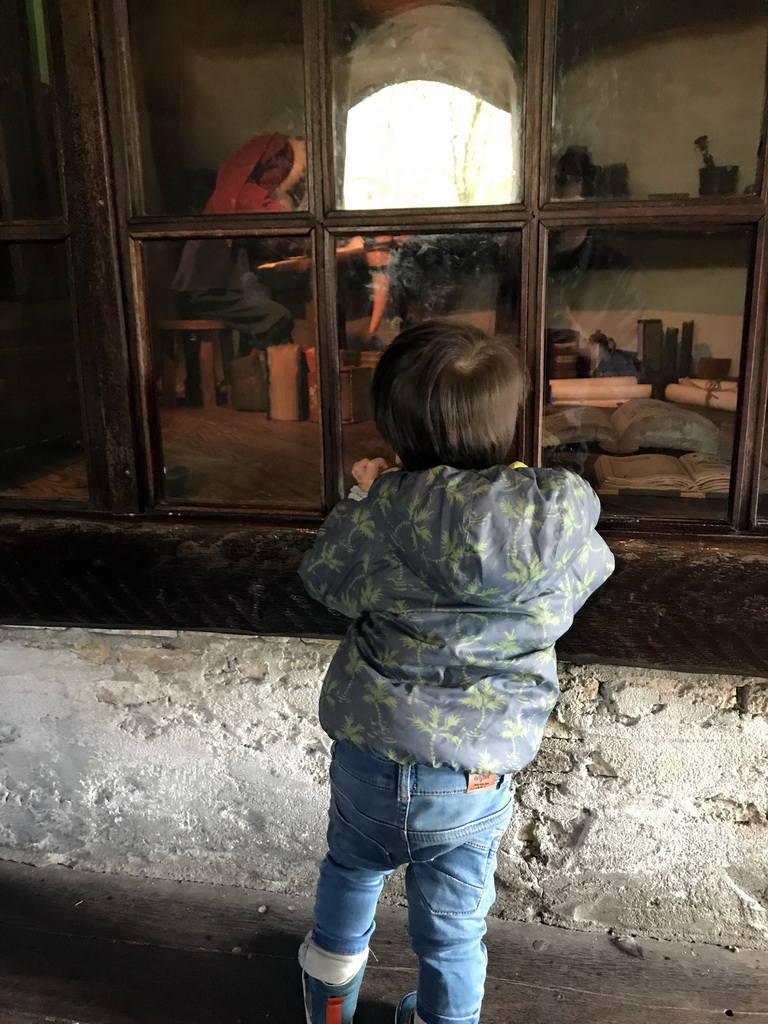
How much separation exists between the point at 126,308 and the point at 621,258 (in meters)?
0.88

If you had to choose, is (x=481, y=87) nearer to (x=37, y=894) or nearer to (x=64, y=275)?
(x=64, y=275)

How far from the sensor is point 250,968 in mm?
1663

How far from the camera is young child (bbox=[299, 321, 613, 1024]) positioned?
1.13 m

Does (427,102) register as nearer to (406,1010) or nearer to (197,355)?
(197,355)

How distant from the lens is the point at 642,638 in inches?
57.4

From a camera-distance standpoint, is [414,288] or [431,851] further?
[414,288]

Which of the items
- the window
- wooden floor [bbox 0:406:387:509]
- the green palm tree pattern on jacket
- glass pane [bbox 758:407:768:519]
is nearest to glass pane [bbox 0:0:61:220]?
the window

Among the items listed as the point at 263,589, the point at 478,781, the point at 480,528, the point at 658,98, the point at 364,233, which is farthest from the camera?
the point at 263,589

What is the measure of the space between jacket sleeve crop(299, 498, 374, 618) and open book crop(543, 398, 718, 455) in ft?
Result: 1.38

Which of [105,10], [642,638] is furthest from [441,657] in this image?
[105,10]

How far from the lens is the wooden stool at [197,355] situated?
5.15 feet

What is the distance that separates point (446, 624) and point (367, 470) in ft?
1.36

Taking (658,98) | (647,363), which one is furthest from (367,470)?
(658,98)

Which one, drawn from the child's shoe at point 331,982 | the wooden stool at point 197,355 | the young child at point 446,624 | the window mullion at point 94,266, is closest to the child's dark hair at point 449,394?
the young child at point 446,624
